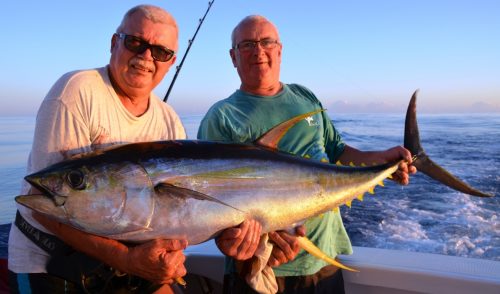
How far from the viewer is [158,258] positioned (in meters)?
1.53

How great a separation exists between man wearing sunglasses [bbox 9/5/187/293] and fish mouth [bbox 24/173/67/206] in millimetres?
225

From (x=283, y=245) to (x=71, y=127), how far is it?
1051 mm

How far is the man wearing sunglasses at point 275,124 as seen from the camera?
2445mm

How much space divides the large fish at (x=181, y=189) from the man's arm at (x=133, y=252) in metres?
0.05

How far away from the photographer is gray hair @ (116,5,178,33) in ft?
6.29

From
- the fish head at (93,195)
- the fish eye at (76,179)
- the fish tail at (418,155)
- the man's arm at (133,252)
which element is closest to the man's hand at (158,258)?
the man's arm at (133,252)

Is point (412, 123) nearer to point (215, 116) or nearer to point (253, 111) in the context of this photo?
point (253, 111)

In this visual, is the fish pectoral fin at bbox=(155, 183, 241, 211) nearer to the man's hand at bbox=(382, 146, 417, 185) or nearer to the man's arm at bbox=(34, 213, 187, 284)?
the man's arm at bbox=(34, 213, 187, 284)

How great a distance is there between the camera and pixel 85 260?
174 cm

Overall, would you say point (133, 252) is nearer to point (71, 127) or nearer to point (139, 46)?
point (71, 127)

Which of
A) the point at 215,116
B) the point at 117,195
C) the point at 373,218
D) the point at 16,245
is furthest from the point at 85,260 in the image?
the point at 373,218

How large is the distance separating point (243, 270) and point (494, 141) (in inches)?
480

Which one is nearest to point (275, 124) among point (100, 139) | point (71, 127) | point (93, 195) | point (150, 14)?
point (150, 14)

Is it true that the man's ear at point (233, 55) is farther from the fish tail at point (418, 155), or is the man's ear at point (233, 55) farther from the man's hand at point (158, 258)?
the man's hand at point (158, 258)
